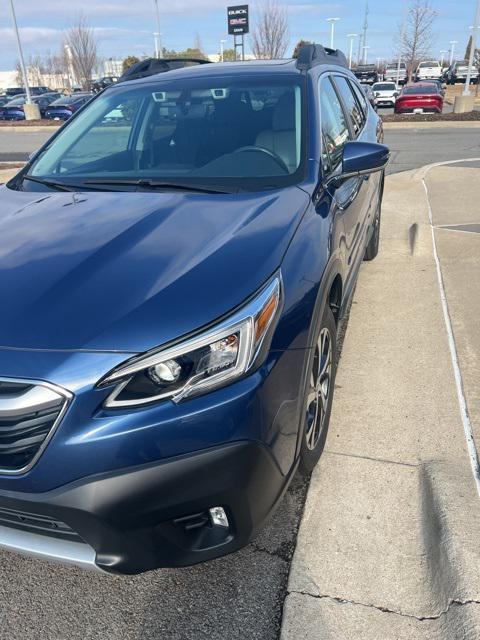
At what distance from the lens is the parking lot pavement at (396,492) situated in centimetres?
203

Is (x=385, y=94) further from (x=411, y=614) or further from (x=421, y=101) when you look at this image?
(x=411, y=614)

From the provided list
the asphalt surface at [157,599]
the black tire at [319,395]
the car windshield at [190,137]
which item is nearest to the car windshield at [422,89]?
the car windshield at [190,137]

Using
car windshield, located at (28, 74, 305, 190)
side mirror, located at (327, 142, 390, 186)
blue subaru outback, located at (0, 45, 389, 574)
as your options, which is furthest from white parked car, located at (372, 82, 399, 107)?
blue subaru outback, located at (0, 45, 389, 574)

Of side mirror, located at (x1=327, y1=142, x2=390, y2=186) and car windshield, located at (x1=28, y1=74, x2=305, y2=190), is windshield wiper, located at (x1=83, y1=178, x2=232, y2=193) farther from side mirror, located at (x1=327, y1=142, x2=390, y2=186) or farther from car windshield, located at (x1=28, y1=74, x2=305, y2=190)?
side mirror, located at (x1=327, y1=142, x2=390, y2=186)

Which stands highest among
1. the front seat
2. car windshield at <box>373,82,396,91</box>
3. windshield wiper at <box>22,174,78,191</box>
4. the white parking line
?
the front seat

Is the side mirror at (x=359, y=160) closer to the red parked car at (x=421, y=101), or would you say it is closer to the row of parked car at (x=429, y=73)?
the red parked car at (x=421, y=101)

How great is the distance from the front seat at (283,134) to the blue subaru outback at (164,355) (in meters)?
0.03

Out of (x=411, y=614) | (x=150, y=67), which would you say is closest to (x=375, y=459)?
(x=411, y=614)

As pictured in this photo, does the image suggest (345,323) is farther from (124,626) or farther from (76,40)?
(76,40)

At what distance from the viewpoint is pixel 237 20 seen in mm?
32844

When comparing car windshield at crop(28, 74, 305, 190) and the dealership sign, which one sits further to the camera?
the dealership sign

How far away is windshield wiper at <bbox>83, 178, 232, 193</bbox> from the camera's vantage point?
2.78 m

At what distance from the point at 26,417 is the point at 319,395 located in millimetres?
1441

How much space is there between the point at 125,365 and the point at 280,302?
62 cm
